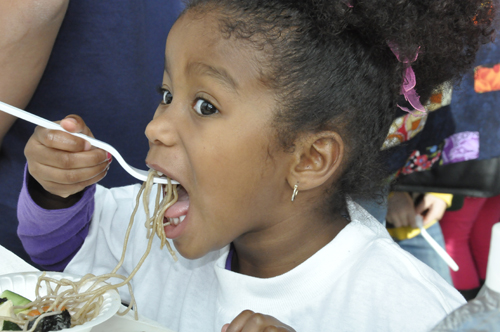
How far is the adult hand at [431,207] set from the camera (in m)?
2.11

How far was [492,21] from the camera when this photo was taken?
1264mm

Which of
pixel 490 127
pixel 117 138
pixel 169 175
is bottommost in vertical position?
pixel 169 175

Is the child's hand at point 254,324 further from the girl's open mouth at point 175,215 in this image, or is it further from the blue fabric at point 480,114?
the blue fabric at point 480,114

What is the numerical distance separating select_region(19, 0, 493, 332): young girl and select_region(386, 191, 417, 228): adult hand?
0.87 metres

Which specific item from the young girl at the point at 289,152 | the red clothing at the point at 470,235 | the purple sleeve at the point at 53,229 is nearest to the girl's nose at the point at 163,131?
the young girl at the point at 289,152

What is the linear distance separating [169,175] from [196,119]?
0.14 meters

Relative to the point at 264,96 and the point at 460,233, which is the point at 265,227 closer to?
the point at 264,96

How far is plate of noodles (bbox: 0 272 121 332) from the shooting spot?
874 mm

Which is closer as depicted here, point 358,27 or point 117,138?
point 358,27

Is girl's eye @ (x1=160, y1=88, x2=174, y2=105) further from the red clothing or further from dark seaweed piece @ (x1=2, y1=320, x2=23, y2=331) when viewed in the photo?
the red clothing

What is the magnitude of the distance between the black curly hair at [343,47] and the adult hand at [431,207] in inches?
41.5

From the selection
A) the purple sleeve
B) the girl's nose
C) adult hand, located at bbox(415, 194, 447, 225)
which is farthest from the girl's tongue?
adult hand, located at bbox(415, 194, 447, 225)

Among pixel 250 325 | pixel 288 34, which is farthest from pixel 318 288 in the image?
pixel 288 34

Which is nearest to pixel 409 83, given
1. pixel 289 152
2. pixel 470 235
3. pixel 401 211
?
pixel 289 152
